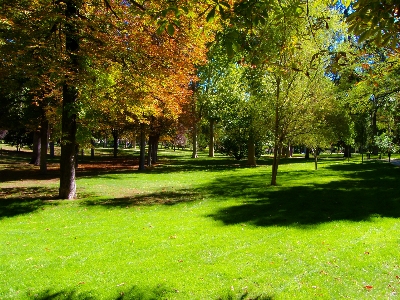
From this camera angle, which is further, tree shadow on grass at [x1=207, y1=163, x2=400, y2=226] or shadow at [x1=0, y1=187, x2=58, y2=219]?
shadow at [x1=0, y1=187, x2=58, y2=219]

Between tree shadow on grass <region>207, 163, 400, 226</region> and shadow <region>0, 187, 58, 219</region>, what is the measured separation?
7081 mm

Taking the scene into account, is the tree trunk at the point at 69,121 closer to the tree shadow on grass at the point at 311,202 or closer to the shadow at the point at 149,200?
the shadow at the point at 149,200

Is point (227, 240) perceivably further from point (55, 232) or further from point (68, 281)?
point (55, 232)

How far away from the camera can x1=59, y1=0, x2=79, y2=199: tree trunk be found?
11.8 m

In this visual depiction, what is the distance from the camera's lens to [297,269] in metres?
6.26

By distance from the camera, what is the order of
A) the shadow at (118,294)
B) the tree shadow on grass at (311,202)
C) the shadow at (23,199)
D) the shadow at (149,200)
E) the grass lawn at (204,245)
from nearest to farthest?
1. the shadow at (118,294)
2. the grass lawn at (204,245)
3. the tree shadow on grass at (311,202)
4. the shadow at (23,199)
5. the shadow at (149,200)

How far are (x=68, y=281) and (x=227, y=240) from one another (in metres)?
3.77

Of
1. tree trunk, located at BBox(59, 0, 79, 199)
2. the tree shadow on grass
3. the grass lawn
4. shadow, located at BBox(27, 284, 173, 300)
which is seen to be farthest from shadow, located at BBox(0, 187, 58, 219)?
the tree shadow on grass

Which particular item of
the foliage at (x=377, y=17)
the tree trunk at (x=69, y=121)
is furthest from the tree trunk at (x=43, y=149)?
the foliage at (x=377, y=17)

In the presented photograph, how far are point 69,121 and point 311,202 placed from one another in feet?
33.9

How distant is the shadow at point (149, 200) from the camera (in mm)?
13000

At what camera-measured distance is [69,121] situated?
13484mm

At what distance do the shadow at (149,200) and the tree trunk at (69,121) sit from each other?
3.94ft

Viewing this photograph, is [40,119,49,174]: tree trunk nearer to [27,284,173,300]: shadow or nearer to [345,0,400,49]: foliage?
[27,284,173,300]: shadow
